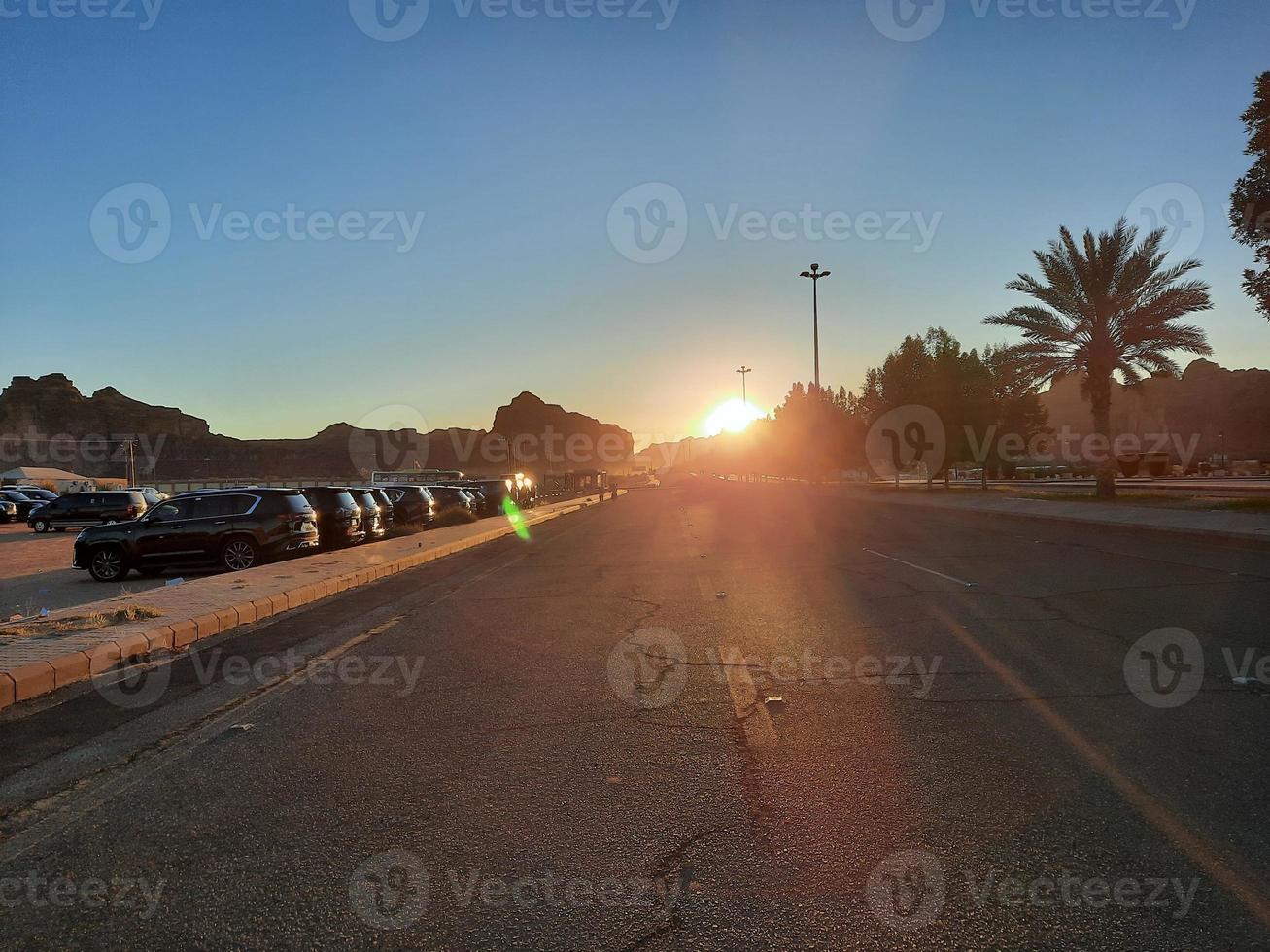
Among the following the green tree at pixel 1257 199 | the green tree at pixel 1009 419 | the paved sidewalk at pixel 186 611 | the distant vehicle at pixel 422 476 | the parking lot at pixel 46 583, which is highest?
the green tree at pixel 1257 199

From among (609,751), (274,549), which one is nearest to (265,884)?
(609,751)

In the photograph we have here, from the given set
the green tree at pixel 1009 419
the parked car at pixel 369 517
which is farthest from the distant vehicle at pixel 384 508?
the green tree at pixel 1009 419

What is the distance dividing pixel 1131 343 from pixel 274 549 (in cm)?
3042

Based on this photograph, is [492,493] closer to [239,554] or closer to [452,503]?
[452,503]

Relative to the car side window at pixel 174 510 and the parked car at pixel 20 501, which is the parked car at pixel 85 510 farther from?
the car side window at pixel 174 510

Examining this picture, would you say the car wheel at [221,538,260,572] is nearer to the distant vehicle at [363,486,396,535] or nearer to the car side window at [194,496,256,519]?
the car side window at [194,496,256,519]

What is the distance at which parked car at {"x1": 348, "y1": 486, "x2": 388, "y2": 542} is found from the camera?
23.5 meters

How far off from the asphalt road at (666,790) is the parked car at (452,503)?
25641 millimetres

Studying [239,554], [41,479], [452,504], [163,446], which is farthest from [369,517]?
[163,446]

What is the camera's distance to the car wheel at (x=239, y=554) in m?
17.3

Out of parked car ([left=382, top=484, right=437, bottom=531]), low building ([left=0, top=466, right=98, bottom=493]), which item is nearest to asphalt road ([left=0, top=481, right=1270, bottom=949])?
parked car ([left=382, top=484, right=437, bottom=531])

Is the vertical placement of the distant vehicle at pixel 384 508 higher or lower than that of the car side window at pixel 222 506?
lower

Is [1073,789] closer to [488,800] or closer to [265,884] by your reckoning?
[488,800]

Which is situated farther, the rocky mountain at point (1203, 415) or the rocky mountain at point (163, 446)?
the rocky mountain at point (163, 446)
